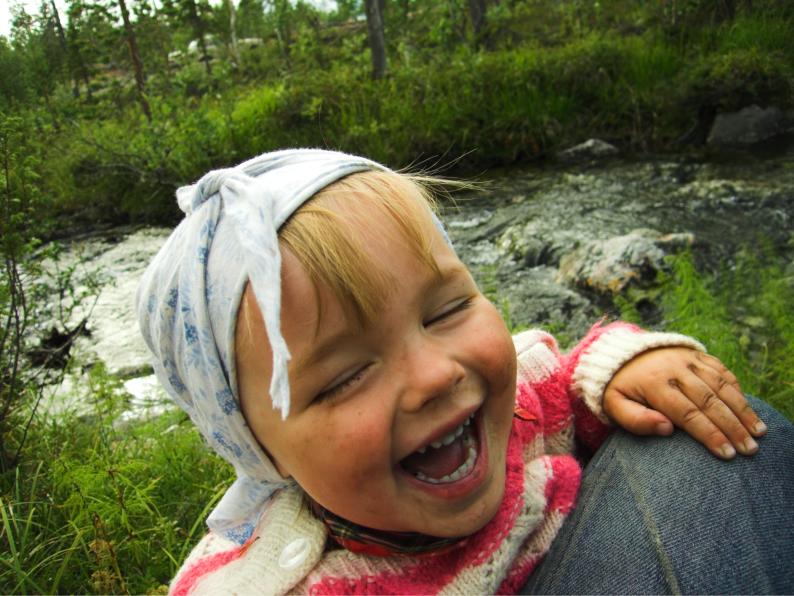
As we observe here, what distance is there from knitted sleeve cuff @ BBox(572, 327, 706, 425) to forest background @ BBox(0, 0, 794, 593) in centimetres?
108

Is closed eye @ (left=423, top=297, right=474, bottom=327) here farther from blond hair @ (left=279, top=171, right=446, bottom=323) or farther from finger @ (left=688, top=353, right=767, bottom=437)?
finger @ (left=688, top=353, right=767, bottom=437)

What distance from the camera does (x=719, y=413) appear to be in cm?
120

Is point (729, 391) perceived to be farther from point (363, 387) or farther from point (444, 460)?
point (363, 387)

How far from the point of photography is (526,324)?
399 centimetres

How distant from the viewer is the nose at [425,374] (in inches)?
41.6

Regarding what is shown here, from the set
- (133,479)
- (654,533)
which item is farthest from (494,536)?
(133,479)

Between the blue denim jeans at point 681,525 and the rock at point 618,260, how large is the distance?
9.78ft

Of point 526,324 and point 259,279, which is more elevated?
point 259,279

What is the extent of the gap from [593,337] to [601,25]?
10.6 meters

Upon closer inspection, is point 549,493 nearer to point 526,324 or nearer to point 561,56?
point 526,324

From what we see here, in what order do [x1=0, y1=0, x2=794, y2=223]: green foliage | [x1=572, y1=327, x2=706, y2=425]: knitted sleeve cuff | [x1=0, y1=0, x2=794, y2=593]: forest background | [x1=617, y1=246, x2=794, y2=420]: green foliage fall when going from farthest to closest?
[x1=0, y1=0, x2=794, y2=223]: green foliage → [x1=617, y1=246, x2=794, y2=420]: green foliage → [x1=0, y1=0, x2=794, y2=593]: forest background → [x1=572, y1=327, x2=706, y2=425]: knitted sleeve cuff

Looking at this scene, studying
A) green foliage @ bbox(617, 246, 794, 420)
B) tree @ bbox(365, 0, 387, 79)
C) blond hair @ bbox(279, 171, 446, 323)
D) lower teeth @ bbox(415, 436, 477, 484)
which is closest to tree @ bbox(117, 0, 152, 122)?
tree @ bbox(365, 0, 387, 79)

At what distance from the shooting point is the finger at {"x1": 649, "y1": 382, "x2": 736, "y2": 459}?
117 centimetres

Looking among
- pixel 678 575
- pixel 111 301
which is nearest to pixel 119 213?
pixel 111 301
